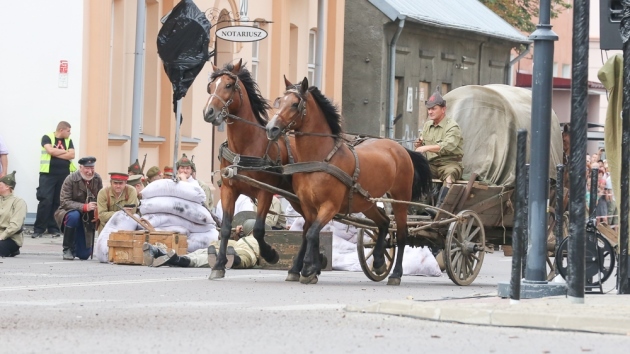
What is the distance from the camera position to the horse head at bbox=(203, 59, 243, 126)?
56.6 feet

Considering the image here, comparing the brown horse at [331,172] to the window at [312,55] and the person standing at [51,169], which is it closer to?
the person standing at [51,169]

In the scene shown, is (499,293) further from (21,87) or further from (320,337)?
(21,87)

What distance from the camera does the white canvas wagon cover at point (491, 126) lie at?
19266mm

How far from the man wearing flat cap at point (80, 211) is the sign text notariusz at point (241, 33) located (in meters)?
4.46

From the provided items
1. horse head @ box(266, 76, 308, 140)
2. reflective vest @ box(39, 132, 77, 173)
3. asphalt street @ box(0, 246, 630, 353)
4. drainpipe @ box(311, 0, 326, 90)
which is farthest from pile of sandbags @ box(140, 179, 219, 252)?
drainpipe @ box(311, 0, 326, 90)

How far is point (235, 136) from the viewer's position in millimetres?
17531

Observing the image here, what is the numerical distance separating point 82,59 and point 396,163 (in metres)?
9.36

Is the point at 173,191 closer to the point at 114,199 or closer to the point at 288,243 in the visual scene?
the point at 114,199

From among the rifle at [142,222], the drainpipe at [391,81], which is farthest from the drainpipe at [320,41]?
the rifle at [142,222]

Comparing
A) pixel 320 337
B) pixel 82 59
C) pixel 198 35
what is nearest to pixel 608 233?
pixel 320 337

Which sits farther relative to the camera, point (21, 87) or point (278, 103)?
point (21, 87)

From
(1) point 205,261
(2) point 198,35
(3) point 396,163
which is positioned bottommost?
(1) point 205,261

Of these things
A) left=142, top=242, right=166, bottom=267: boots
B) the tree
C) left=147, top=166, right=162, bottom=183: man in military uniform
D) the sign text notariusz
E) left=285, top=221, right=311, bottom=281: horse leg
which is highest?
the tree

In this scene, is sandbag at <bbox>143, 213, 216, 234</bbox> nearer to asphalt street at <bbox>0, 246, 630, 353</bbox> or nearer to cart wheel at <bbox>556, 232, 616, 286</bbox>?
asphalt street at <bbox>0, 246, 630, 353</bbox>
